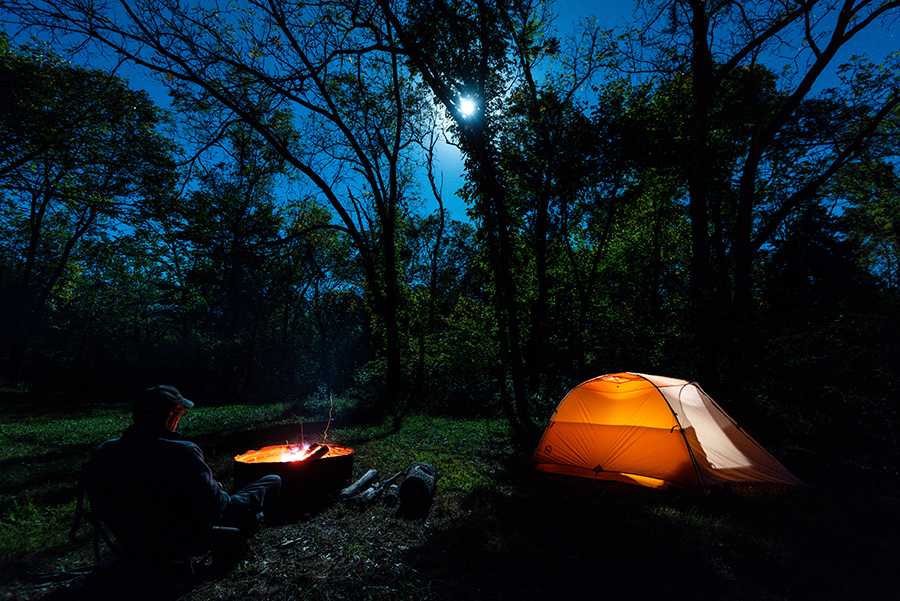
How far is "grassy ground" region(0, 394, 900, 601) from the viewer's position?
3.57 m

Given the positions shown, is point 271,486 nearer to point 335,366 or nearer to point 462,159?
point 462,159

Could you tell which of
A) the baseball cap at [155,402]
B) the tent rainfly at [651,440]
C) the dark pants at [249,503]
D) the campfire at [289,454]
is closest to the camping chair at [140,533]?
the dark pants at [249,503]

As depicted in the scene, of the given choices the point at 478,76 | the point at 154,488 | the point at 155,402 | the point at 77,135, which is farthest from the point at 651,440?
the point at 77,135

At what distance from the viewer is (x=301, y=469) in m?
5.41

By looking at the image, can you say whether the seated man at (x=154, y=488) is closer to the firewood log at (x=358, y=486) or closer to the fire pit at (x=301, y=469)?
the fire pit at (x=301, y=469)

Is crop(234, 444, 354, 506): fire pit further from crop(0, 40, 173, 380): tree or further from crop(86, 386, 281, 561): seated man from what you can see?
crop(0, 40, 173, 380): tree

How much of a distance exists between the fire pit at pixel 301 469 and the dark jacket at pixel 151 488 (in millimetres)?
1725

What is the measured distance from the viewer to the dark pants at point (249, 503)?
3.93m

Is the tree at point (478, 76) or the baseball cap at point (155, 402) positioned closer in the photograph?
the baseball cap at point (155, 402)

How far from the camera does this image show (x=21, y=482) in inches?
239

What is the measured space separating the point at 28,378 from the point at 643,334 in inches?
1407

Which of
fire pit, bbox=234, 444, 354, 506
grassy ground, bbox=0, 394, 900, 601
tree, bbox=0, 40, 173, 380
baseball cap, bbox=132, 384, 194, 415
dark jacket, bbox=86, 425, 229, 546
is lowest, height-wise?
grassy ground, bbox=0, 394, 900, 601

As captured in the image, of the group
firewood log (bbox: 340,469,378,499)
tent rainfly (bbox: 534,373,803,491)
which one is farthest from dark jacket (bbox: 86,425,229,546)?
tent rainfly (bbox: 534,373,803,491)

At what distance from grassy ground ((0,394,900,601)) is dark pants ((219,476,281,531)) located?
1.45ft
